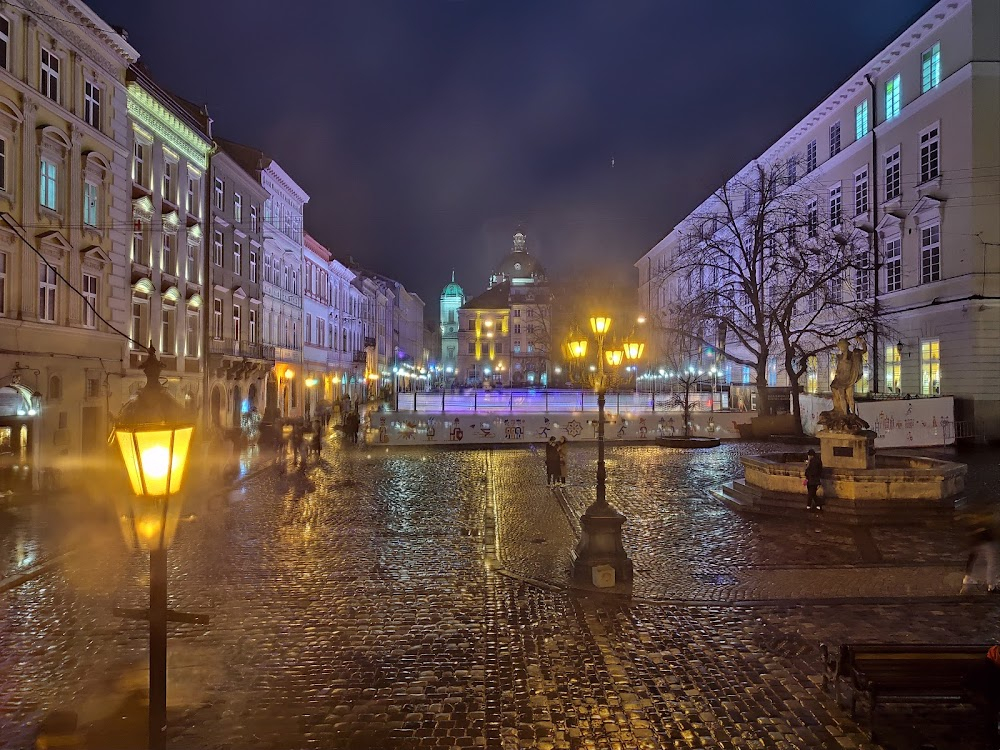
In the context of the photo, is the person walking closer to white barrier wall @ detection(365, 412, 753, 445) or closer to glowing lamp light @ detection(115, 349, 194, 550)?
glowing lamp light @ detection(115, 349, 194, 550)

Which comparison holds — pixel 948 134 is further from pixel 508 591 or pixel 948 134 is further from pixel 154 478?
pixel 154 478

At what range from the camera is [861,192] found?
119 feet

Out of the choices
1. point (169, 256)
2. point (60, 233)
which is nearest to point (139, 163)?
point (169, 256)

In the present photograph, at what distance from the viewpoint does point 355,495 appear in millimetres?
17781

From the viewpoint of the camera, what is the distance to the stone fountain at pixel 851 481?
1408 centimetres

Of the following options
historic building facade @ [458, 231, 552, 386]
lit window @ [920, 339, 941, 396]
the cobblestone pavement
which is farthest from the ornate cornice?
historic building facade @ [458, 231, 552, 386]

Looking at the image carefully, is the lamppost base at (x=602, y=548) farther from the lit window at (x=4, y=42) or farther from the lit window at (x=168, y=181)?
the lit window at (x=168, y=181)

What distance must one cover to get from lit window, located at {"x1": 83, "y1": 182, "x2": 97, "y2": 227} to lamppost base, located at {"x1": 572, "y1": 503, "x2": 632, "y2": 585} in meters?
19.1

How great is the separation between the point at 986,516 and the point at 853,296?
32.3 metres

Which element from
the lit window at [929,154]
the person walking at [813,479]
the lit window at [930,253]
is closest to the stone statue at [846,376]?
the person walking at [813,479]

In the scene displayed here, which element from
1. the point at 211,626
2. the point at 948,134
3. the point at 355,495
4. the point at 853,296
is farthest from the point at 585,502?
the point at 853,296

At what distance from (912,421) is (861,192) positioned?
15.0 metres

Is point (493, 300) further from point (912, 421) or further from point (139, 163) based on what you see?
point (912, 421)

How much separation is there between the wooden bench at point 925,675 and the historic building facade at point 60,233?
1911 cm
